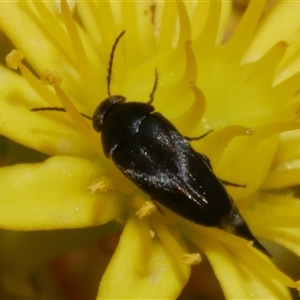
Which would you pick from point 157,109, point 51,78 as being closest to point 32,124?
point 51,78

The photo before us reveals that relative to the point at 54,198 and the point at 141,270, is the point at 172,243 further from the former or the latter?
the point at 54,198

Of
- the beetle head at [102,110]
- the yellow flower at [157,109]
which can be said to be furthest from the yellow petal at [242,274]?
the beetle head at [102,110]

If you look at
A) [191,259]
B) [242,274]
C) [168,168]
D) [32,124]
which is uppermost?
[32,124]

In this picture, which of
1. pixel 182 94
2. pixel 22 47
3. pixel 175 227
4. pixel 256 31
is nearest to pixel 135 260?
pixel 175 227

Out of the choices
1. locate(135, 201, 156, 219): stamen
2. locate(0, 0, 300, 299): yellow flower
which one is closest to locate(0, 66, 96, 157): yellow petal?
locate(0, 0, 300, 299): yellow flower

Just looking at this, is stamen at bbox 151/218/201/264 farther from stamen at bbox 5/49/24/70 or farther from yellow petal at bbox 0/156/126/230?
stamen at bbox 5/49/24/70

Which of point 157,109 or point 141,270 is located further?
point 157,109

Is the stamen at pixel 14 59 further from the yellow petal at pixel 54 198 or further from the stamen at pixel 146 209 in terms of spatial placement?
the stamen at pixel 146 209
